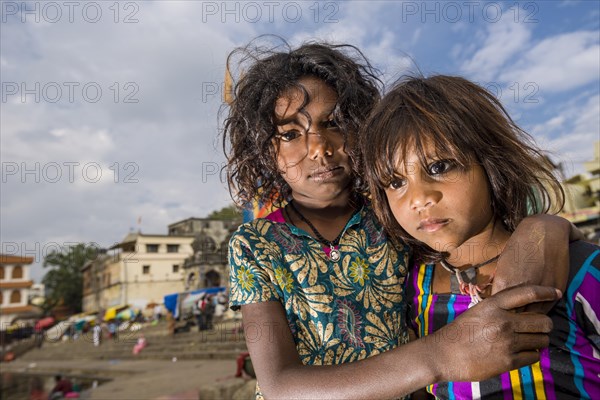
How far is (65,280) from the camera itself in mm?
49406

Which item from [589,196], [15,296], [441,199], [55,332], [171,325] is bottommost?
[55,332]

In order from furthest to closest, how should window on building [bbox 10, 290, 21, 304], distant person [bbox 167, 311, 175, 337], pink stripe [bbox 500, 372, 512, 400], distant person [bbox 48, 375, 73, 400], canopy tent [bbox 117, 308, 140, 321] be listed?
1. window on building [bbox 10, 290, 21, 304]
2. canopy tent [bbox 117, 308, 140, 321]
3. distant person [bbox 167, 311, 175, 337]
4. distant person [bbox 48, 375, 73, 400]
5. pink stripe [bbox 500, 372, 512, 400]

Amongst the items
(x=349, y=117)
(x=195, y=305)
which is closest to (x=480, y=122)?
(x=349, y=117)

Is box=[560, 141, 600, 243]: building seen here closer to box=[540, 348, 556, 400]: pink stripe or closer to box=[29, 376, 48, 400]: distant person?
box=[540, 348, 556, 400]: pink stripe

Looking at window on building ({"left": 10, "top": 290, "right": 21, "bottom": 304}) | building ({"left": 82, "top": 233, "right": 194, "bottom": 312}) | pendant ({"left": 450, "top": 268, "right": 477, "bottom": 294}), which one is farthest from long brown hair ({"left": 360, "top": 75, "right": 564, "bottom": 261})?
window on building ({"left": 10, "top": 290, "right": 21, "bottom": 304})

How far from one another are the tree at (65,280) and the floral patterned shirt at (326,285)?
5230cm

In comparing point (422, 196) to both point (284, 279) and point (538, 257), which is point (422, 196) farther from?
point (284, 279)

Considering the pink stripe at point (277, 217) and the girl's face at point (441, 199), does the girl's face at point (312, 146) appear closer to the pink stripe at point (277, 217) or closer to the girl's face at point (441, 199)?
the pink stripe at point (277, 217)

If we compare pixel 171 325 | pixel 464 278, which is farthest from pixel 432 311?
pixel 171 325

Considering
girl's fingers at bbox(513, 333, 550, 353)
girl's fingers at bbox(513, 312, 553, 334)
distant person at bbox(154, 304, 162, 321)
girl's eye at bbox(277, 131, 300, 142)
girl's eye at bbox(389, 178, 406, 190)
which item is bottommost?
distant person at bbox(154, 304, 162, 321)

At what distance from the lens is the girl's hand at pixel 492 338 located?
3.12ft

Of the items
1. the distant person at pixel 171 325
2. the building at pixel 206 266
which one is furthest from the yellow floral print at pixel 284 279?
the building at pixel 206 266

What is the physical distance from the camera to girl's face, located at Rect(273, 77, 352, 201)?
1.58 meters

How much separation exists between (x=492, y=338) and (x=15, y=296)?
49.5 meters
